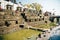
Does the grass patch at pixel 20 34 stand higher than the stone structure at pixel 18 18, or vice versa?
the stone structure at pixel 18 18

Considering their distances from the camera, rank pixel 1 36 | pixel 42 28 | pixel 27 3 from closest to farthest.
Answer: pixel 1 36 < pixel 27 3 < pixel 42 28

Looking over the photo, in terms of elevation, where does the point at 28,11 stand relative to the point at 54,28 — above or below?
above

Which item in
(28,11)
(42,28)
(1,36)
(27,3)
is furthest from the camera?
(28,11)

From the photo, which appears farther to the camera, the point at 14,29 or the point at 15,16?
the point at 15,16

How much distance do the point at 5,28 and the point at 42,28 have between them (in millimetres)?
759

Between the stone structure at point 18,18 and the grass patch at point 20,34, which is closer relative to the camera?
the grass patch at point 20,34

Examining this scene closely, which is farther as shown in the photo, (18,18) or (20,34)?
(18,18)

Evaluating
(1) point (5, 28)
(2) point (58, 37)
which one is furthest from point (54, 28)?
(1) point (5, 28)

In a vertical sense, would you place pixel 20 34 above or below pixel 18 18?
below

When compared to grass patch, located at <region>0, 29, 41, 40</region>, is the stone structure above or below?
above

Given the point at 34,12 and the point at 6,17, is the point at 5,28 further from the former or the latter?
the point at 34,12

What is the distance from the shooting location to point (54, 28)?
3336 mm

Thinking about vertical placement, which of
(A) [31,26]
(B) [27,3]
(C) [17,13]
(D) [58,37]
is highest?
(B) [27,3]

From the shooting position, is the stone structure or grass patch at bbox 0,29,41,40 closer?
grass patch at bbox 0,29,41,40
